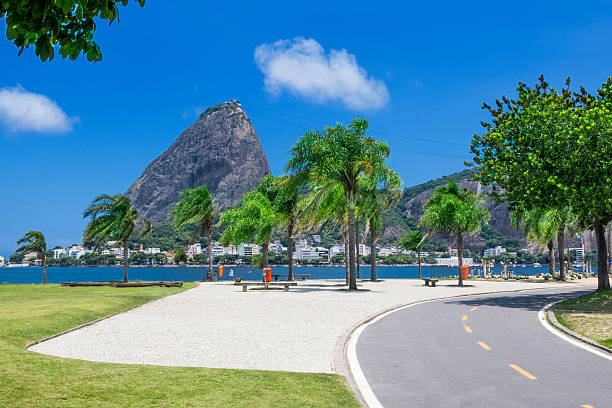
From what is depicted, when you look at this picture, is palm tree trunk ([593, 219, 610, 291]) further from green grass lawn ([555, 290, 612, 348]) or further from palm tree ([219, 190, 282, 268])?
palm tree ([219, 190, 282, 268])

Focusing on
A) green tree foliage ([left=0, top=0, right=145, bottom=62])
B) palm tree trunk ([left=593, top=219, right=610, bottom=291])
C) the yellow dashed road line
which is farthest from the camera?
palm tree trunk ([left=593, top=219, right=610, bottom=291])

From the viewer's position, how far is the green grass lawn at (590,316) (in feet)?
40.5

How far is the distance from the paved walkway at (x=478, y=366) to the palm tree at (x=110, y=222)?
28805 millimetres

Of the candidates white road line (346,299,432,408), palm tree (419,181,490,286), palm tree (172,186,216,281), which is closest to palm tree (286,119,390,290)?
palm tree (419,181,490,286)

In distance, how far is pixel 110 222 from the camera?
125ft

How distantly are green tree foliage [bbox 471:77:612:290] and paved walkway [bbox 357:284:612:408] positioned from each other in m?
7.17

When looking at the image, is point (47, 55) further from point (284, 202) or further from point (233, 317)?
point (284, 202)

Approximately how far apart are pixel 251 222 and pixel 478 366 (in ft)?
99.1

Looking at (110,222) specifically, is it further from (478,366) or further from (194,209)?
(478,366)

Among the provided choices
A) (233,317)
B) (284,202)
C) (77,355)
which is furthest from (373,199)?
(77,355)

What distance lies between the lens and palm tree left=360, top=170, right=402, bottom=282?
105 ft

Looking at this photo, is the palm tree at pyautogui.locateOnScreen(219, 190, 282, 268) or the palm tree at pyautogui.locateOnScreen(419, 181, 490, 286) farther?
the palm tree at pyautogui.locateOnScreen(419, 181, 490, 286)

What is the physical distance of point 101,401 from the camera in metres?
6.43

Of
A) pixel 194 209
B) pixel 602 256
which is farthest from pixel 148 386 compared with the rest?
pixel 194 209
